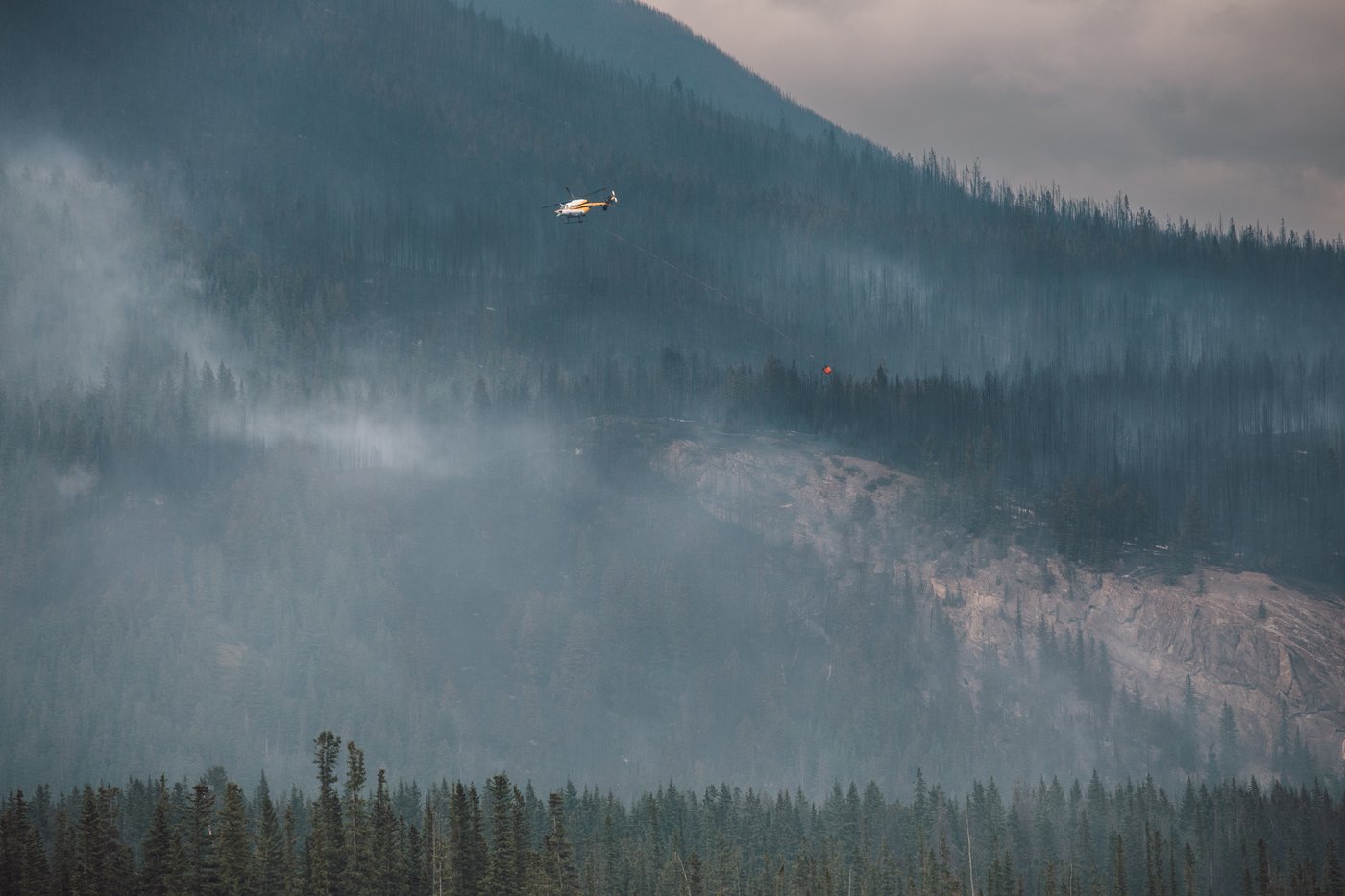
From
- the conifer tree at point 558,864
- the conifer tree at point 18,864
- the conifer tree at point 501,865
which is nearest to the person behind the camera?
the conifer tree at point 18,864

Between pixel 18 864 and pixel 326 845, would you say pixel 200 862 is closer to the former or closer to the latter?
pixel 326 845

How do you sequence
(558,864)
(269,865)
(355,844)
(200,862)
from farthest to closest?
1. (558,864)
2. (269,865)
3. (355,844)
4. (200,862)

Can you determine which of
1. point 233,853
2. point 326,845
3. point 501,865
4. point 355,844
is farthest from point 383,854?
point 233,853

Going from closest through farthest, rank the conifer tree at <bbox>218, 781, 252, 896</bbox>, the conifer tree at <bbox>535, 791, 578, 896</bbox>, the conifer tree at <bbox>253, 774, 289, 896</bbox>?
the conifer tree at <bbox>218, 781, 252, 896</bbox>, the conifer tree at <bbox>253, 774, 289, 896</bbox>, the conifer tree at <bbox>535, 791, 578, 896</bbox>

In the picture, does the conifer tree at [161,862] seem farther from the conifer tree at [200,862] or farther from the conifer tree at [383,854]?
the conifer tree at [383,854]

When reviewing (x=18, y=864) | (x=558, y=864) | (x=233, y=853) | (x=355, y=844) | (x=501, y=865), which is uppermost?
(x=355, y=844)

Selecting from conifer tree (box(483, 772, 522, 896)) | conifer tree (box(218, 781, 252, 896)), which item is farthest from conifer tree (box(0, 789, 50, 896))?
conifer tree (box(483, 772, 522, 896))

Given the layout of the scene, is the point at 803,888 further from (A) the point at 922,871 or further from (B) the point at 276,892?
(B) the point at 276,892

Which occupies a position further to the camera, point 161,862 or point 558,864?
point 558,864

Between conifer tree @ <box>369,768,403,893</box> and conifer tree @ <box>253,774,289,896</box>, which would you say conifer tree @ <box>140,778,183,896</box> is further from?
conifer tree @ <box>369,768,403,893</box>

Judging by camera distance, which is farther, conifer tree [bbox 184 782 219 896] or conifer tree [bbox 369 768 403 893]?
conifer tree [bbox 369 768 403 893]

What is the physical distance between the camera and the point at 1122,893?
196 metres

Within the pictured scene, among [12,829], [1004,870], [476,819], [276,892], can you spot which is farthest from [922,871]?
[12,829]

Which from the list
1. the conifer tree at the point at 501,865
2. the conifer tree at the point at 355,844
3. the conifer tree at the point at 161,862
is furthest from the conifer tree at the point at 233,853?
the conifer tree at the point at 501,865
